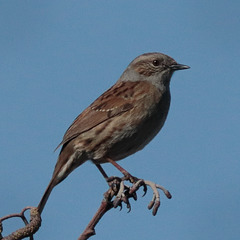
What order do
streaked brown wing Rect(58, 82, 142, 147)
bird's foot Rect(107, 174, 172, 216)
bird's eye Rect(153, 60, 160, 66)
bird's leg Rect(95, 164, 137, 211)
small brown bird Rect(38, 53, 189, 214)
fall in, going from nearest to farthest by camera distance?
bird's foot Rect(107, 174, 172, 216) → bird's leg Rect(95, 164, 137, 211) → small brown bird Rect(38, 53, 189, 214) → streaked brown wing Rect(58, 82, 142, 147) → bird's eye Rect(153, 60, 160, 66)

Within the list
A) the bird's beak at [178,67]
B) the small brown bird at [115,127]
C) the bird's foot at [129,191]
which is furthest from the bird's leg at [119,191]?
the bird's beak at [178,67]

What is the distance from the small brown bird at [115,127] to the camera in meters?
6.04

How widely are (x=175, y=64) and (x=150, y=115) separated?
1100mm

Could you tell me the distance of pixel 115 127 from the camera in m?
6.14

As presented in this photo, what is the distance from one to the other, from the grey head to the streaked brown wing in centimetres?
30

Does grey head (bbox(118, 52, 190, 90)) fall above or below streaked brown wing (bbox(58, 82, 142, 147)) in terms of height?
above

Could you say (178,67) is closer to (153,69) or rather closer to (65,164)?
(153,69)

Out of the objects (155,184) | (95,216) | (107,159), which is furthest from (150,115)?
(95,216)

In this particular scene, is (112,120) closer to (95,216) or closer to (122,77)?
(122,77)

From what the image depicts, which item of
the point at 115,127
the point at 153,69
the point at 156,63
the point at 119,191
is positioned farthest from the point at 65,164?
the point at 119,191

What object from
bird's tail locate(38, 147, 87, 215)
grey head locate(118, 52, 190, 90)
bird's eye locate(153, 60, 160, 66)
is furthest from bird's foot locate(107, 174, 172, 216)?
bird's eye locate(153, 60, 160, 66)

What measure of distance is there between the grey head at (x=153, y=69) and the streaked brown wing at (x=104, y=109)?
0.30 metres

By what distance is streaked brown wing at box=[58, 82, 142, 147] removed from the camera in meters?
6.29

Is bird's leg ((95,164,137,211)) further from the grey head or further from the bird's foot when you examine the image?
the grey head
